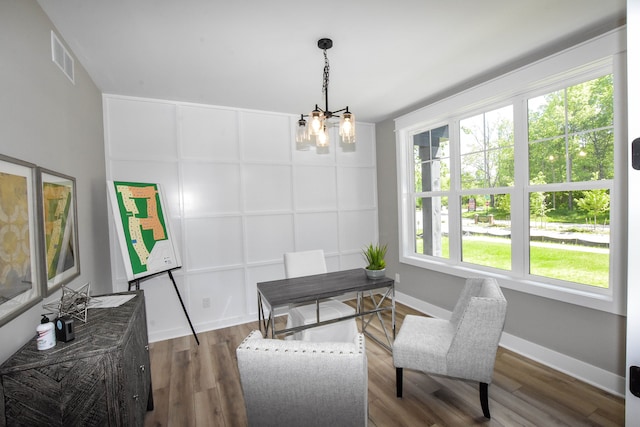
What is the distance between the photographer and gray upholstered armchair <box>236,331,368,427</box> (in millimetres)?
1146

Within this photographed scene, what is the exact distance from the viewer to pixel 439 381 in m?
2.35

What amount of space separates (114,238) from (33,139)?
1.79 m

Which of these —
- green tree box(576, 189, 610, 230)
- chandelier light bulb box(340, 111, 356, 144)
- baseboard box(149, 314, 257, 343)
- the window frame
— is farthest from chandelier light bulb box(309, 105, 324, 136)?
baseboard box(149, 314, 257, 343)

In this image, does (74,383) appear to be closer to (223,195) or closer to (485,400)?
(485,400)

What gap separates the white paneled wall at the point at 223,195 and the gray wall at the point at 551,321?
1.11 m

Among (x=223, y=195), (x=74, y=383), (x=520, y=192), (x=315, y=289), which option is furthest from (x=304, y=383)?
(x=223, y=195)

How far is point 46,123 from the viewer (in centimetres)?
173

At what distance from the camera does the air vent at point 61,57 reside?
187 cm

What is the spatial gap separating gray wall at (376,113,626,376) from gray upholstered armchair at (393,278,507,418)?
2.86ft

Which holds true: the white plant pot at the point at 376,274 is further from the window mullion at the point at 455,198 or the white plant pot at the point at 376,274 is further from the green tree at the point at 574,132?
the green tree at the point at 574,132

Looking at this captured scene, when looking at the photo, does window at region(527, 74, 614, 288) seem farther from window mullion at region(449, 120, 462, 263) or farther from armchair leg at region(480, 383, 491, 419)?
armchair leg at region(480, 383, 491, 419)

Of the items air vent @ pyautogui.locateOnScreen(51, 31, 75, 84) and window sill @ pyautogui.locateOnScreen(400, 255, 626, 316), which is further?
window sill @ pyautogui.locateOnScreen(400, 255, 626, 316)

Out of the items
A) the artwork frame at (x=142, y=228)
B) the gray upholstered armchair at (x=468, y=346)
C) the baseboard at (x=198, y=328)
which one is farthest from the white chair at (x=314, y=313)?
the artwork frame at (x=142, y=228)

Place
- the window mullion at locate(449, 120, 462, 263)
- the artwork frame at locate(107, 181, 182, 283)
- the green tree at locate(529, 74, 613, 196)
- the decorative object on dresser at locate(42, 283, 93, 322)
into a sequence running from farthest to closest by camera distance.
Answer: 1. the window mullion at locate(449, 120, 462, 263)
2. the artwork frame at locate(107, 181, 182, 283)
3. the green tree at locate(529, 74, 613, 196)
4. the decorative object on dresser at locate(42, 283, 93, 322)
